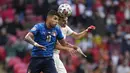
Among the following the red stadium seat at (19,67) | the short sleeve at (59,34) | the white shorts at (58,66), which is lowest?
the white shorts at (58,66)

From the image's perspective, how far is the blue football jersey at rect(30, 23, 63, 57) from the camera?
12344mm

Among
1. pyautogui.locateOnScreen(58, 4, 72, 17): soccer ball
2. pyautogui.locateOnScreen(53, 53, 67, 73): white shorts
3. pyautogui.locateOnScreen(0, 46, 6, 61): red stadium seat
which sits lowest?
pyautogui.locateOnScreen(53, 53, 67, 73): white shorts

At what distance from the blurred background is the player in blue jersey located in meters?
6.37

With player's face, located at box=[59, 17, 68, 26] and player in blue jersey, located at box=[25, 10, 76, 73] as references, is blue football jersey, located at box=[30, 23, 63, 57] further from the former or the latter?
player's face, located at box=[59, 17, 68, 26]

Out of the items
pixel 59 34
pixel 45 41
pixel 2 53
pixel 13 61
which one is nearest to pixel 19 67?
pixel 13 61

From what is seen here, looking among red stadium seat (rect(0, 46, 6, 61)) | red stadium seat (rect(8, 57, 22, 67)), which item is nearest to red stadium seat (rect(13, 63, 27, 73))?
red stadium seat (rect(8, 57, 22, 67))

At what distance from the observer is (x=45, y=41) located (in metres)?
12.4

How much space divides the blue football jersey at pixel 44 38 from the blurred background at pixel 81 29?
6489 mm

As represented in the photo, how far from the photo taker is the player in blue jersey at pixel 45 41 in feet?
40.4

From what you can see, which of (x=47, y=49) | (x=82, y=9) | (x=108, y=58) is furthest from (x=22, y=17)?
(x=47, y=49)

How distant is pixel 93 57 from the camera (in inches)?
818

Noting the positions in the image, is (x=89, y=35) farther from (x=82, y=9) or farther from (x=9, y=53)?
(x=9, y=53)

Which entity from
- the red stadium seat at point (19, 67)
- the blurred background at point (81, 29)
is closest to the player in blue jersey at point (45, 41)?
the blurred background at point (81, 29)

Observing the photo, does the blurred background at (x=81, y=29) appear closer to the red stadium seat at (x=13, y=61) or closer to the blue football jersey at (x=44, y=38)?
the red stadium seat at (x=13, y=61)
